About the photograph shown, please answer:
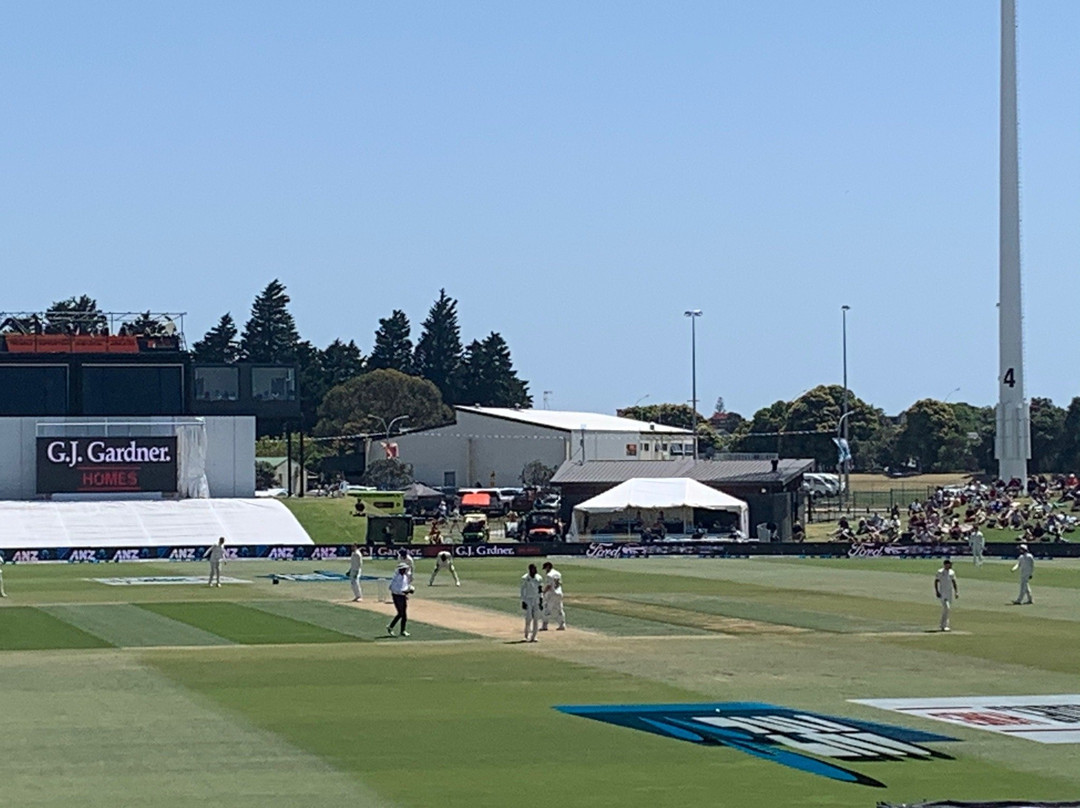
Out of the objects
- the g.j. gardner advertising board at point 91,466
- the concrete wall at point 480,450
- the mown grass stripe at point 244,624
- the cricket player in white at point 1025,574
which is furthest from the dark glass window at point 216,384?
the cricket player in white at point 1025,574

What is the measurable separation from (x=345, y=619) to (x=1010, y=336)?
67.9 m

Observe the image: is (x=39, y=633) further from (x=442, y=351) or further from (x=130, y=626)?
(x=442, y=351)

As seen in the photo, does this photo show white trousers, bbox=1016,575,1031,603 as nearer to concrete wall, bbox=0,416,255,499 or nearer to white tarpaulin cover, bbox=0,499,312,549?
white tarpaulin cover, bbox=0,499,312,549

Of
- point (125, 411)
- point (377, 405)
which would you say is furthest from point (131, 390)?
point (377, 405)

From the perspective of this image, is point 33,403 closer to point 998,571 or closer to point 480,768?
point 998,571

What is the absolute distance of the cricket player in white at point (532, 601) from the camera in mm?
34531

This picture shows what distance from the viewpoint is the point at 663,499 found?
8131cm

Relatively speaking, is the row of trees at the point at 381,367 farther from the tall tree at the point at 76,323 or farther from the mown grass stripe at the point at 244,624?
the mown grass stripe at the point at 244,624

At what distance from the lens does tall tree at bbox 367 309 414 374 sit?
19012 centimetres

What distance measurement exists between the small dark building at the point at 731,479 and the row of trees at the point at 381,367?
202ft

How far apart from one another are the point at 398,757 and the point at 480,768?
1231 millimetres

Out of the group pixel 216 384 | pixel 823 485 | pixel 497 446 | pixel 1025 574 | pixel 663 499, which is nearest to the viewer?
pixel 1025 574

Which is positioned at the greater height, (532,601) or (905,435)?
(905,435)

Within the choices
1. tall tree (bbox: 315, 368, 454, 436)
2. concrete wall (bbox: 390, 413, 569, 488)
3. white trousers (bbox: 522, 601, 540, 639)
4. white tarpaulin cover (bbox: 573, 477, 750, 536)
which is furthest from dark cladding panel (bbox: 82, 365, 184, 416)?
tall tree (bbox: 315, 368, 454, 436)
